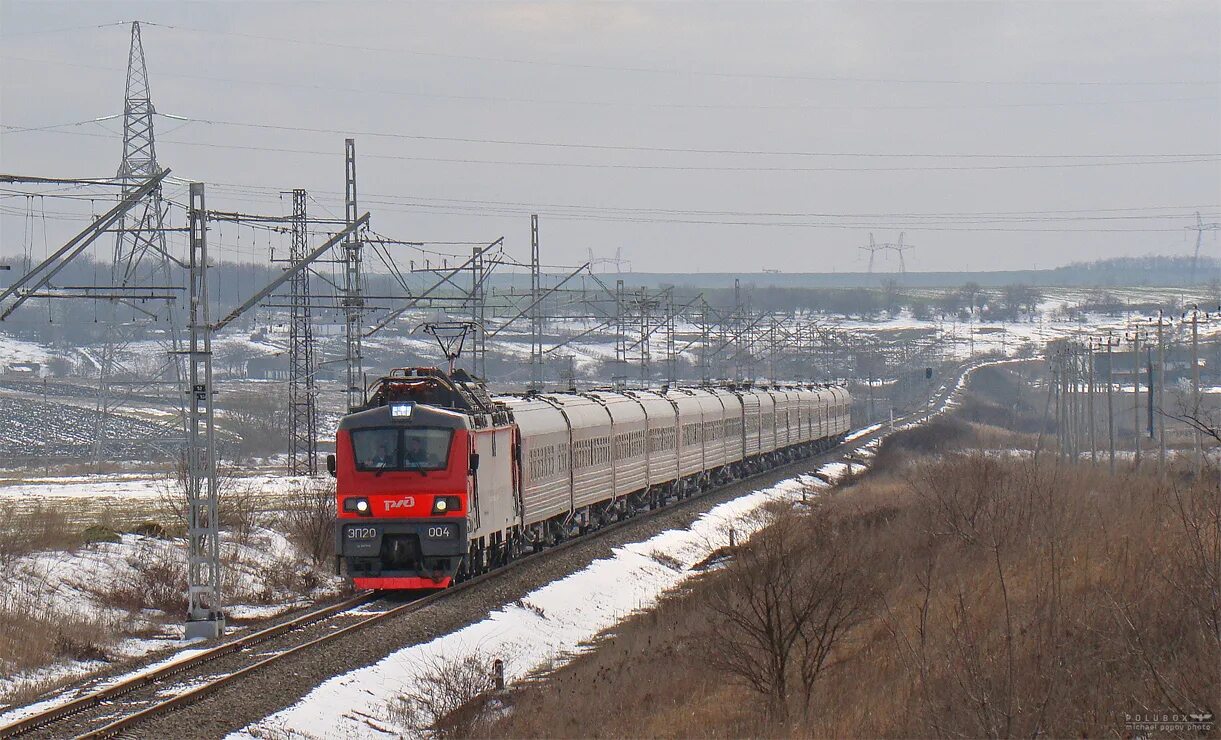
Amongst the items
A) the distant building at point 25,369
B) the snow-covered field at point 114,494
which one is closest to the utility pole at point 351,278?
the snow-covered field at point 114,494

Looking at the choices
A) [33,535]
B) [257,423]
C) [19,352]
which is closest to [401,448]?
[33,535]

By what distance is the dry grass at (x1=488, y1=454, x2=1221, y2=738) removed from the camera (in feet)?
36.9

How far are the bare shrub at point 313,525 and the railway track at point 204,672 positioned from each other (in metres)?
4.40

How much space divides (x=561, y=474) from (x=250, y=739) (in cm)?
1847

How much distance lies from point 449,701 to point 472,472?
8451 millimetres

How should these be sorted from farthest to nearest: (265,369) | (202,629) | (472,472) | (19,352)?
(265,369), (19,352), (472,472), (202,629)

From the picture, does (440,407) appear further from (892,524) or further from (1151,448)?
(1151,448)

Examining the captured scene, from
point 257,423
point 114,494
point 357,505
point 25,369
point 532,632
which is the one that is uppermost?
point 357,505

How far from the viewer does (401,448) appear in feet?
77.7

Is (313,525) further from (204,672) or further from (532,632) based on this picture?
(204,672)

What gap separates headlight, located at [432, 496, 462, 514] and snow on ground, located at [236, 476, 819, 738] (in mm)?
1874

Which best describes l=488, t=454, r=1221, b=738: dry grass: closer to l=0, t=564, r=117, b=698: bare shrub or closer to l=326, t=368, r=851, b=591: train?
l=326, t=368, r=851, b=591: train

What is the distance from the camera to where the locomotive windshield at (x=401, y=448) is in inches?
927

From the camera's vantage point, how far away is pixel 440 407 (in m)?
24.3
